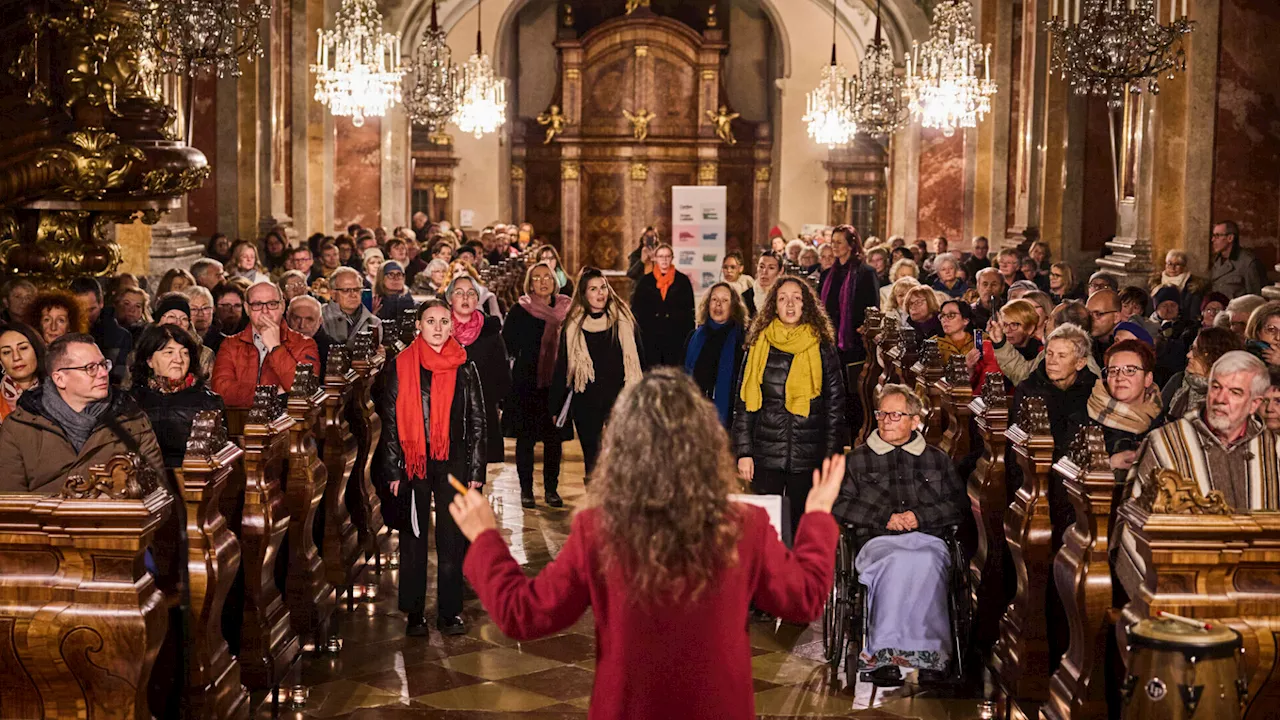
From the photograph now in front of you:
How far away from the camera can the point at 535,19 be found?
30734 mm

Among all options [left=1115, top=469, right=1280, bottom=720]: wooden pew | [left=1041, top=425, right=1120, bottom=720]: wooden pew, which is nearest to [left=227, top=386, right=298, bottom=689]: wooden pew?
[left=1041, top=425, right=1120, bottom=720]: wooden pew

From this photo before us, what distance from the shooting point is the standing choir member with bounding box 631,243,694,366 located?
42.4 feet

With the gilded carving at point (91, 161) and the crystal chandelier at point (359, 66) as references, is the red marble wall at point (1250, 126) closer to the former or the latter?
the crystal chandelier at point (359, 66)

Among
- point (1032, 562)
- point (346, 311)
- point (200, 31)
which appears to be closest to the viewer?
point (1032, 562)

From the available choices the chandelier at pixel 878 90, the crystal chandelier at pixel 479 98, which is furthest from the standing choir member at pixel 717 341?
the crystal chandelier at pixel 479 98

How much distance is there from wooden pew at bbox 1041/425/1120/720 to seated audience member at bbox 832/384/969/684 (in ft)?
3.20

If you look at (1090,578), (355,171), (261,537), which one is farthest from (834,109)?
(1090,578)

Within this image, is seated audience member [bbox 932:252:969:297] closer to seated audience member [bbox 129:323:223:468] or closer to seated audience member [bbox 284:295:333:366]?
seated audience member [bbox 284:295:333:366]

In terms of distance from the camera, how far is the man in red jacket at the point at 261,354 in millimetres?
8219

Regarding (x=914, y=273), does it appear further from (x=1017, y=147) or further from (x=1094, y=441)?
(x=1094, y=441)

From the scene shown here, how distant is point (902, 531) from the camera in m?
6.80

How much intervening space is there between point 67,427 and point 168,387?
3.03 ft

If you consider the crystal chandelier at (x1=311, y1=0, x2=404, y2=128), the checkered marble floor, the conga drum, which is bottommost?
the checkered marble floor

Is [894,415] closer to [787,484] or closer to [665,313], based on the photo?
[787,484]
